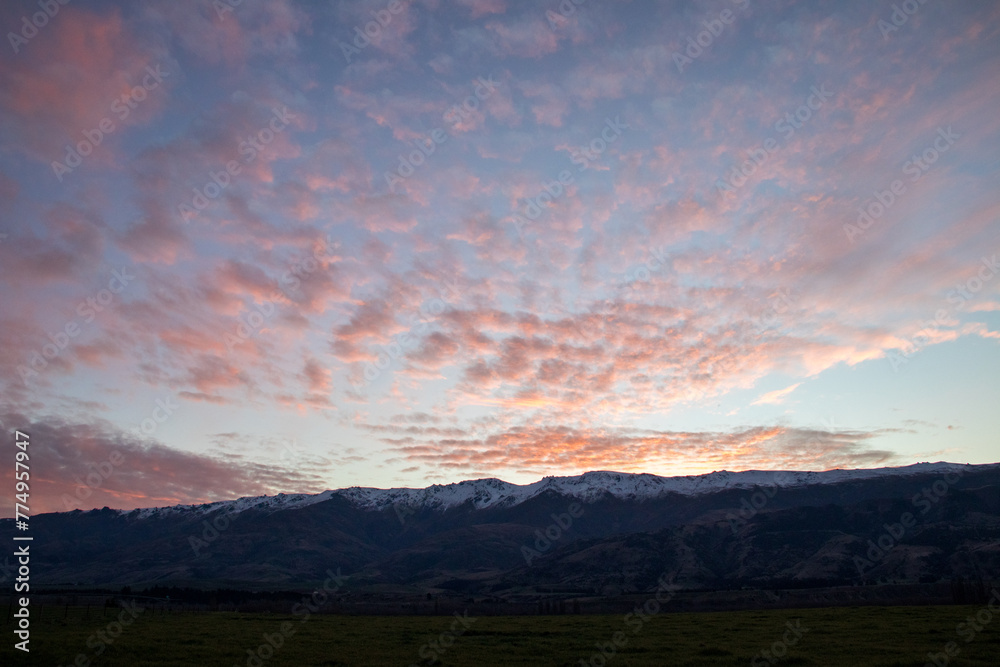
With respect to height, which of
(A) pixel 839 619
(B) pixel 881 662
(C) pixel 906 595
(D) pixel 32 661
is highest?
(D) pixel 32 661

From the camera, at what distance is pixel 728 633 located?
57375 mm

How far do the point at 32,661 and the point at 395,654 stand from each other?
2554 centimetres

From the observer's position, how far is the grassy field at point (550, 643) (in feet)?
136

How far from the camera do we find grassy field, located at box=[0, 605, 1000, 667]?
4153 centimetres

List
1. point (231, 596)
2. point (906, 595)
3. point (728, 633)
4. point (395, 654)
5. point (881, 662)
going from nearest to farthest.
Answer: point (881, 662), point (395, 654), point (728, 633), point (906, 595), point (231, 596)

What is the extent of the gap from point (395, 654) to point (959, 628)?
2062 inches

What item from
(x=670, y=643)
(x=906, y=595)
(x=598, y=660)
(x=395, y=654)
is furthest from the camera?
(x=906, y=595)

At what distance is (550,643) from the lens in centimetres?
5356

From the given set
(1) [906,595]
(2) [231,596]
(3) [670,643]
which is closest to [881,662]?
(3) [670,643]

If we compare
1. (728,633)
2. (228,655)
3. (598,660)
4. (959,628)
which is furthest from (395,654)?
(959,628)

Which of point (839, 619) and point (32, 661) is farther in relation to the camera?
point (839, 619)

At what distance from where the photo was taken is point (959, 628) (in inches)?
2076

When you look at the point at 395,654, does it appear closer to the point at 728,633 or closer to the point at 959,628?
the point at 728,633

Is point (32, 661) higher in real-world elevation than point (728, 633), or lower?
higher
